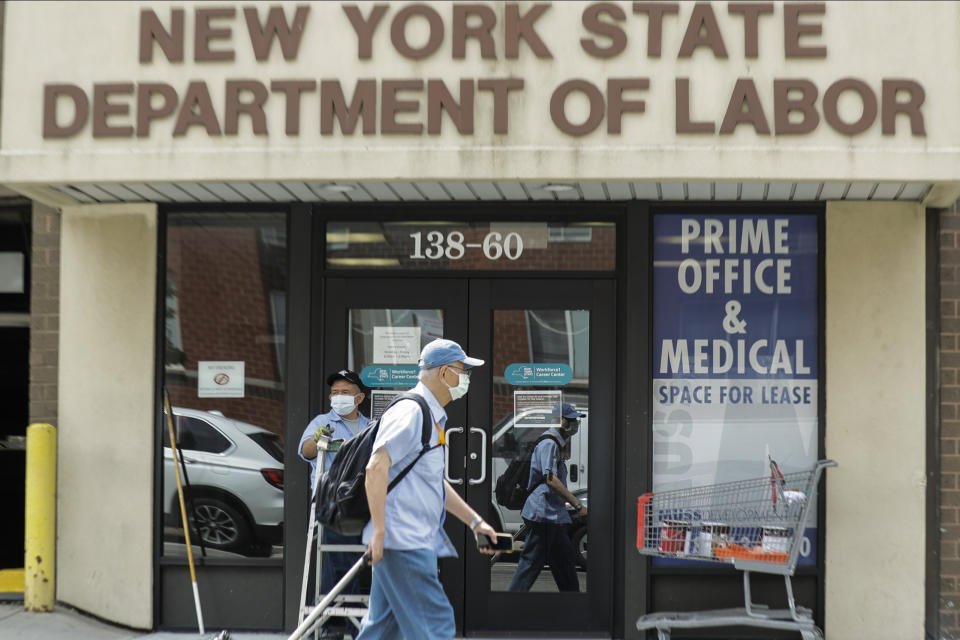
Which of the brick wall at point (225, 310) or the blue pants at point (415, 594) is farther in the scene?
the brick wall at point (225, 310)

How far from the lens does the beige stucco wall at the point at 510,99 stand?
6.85 m

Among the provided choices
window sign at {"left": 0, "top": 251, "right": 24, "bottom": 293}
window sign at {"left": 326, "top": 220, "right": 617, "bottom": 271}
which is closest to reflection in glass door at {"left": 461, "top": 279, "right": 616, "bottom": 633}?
window sign at {"left": 326, "top": 220, "right": 617, "bottom": 271}

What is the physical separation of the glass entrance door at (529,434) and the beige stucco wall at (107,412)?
165 centimetres

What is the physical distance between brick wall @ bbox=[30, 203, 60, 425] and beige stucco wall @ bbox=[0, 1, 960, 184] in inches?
42.8

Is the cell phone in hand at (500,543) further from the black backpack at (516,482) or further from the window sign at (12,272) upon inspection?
the window sign at (12,272)

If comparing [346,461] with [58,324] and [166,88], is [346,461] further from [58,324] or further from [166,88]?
[58,324]

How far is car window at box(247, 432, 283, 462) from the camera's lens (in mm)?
8086

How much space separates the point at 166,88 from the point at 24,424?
3299 mm

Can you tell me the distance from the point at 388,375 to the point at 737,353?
93.6 inches

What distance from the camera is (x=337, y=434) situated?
7.70 m

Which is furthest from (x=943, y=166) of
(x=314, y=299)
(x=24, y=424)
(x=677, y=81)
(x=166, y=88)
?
(x=24, y=424)

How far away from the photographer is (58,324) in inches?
323

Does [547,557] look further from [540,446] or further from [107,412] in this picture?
[107,412]

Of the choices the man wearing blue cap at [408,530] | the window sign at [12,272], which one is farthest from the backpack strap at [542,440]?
the window sign at [12,272]
